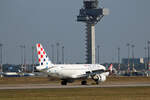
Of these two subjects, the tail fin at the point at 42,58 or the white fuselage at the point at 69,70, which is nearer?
the tail fin at the point at 42,58

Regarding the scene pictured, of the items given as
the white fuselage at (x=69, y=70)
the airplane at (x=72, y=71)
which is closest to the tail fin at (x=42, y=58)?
the airplane at (x=72, y=71)

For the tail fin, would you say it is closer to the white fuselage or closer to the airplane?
the airplane

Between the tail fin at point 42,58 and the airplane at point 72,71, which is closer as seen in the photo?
the tail fin at point 42,58

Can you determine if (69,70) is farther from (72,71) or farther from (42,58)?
(42,58)

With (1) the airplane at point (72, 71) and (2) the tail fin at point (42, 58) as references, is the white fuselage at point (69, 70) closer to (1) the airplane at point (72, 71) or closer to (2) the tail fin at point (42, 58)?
(1) the airplane at point (72, 71)

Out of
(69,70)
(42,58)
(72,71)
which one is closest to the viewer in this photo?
(42,58)

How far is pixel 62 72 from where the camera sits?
308 ft

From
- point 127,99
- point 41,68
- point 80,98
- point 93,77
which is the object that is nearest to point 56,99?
point 80,98

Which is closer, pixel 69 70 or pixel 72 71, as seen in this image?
pixel 69 70

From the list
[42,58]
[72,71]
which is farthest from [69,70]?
[42,58]

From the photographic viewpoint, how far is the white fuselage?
91.8 meters

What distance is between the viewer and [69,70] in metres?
95.1

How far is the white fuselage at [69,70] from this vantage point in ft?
301

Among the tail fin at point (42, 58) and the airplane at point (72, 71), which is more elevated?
the tail fin at point (42, 58)
